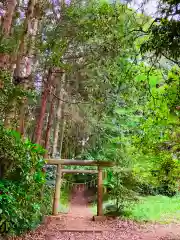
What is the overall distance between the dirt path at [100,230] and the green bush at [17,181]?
64 cm

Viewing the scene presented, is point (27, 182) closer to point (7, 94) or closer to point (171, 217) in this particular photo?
point (7, 94)

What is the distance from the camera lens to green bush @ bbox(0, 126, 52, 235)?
4.95m

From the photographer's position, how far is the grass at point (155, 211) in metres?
9.59

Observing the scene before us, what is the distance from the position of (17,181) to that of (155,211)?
263 inches

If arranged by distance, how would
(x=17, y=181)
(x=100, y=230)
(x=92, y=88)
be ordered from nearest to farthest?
1. (x=17, y=181)
2. (x=100, y=230)
3. (x=92, y=88)

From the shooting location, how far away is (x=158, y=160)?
5586 millimetres

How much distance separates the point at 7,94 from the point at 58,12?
4.81 metres

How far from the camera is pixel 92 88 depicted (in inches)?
392

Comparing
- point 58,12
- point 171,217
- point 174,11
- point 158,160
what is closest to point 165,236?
point 158,160

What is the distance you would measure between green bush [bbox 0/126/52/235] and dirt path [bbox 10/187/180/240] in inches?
25.1

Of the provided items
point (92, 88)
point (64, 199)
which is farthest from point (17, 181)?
point (64, 199)

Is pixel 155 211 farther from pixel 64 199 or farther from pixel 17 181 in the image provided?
pixel 17 181

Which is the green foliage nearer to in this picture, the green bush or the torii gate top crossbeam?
the green bush

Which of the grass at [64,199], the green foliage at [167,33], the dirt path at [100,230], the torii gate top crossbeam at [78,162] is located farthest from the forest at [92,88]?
the grass at [64,199]
